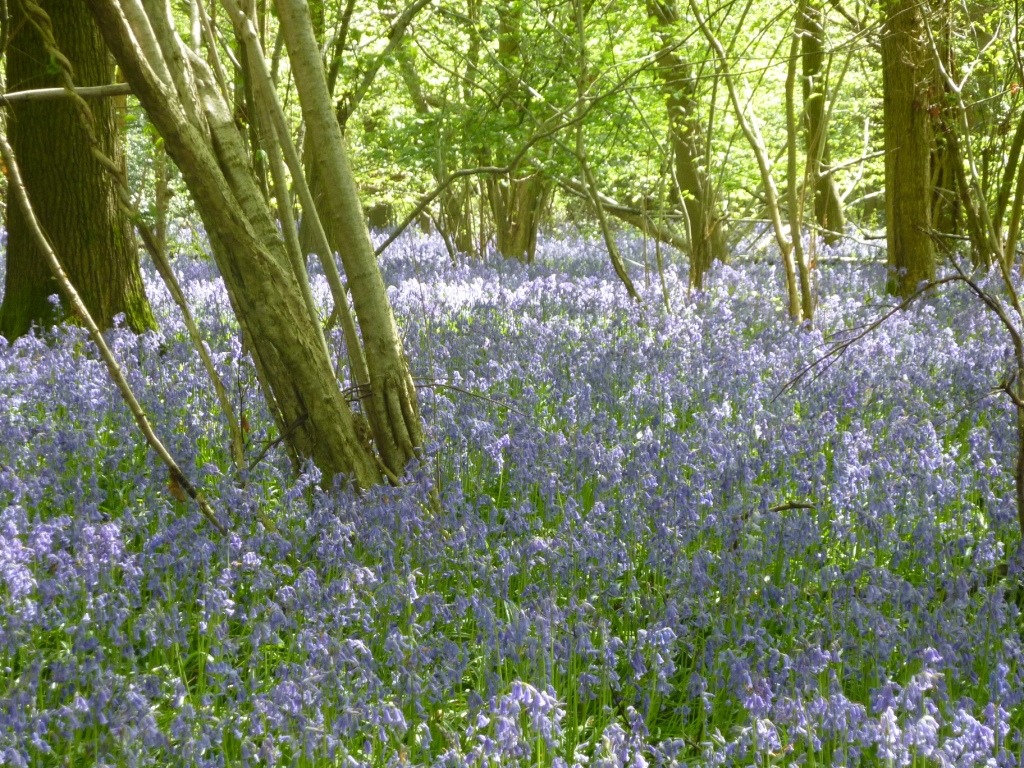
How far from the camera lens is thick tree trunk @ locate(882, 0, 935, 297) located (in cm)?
821

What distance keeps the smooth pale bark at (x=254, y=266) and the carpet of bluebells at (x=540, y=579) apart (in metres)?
0.24

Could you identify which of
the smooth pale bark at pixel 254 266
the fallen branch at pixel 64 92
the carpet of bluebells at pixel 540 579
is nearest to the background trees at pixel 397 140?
the smooth pale bark at pixel 254 266

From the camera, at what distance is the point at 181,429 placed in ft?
15.2

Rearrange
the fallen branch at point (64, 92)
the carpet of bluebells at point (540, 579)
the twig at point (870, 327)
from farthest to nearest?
the fallen branch at point (64, 92) → the twig at point (870, 327) → the carpet of bluebells at point (540, 579)

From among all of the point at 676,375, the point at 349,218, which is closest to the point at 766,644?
the point at 349,218

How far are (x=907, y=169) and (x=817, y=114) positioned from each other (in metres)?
1.75

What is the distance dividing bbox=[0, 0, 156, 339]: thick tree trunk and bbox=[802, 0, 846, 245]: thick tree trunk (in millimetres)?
4696

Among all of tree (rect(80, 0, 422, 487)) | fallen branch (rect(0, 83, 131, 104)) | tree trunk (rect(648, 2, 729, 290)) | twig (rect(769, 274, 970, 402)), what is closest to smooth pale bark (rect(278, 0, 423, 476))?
tree (rect(80, 0, 422, 487))

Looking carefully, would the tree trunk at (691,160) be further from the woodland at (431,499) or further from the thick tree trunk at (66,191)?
the thick tree trunk at (66,191)

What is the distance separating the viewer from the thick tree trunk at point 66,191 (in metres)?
6.79

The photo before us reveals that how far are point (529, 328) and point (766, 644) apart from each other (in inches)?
180

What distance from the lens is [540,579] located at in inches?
135

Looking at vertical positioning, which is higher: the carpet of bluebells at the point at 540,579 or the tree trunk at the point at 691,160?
the tree trunk at the point at 691,160

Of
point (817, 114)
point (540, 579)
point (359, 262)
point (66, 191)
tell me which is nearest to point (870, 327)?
point (540, 579)
